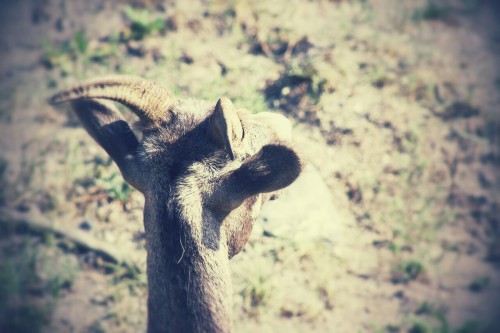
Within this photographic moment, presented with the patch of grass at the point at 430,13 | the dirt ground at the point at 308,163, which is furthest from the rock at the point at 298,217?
the patch of grass at the point at 430,13

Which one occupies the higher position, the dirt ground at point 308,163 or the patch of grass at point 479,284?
the dirt ground at point 308,163

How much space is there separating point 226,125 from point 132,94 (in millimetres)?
831

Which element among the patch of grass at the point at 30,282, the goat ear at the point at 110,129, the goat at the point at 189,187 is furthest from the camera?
the patch of grass at the point at 30,282

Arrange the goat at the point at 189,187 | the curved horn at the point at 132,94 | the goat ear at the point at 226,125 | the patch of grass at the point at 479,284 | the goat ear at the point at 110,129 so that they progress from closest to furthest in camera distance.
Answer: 1. the curved horn at the point at 132,94
2. the goat ear at the point at 226,125
3. the goat at the point at 189,187
4. the goat ear at the point at 110,129
5. the patch of grass at the point at 479,284

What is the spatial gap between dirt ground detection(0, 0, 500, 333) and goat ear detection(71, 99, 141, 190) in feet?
6.60

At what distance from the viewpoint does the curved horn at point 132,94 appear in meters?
2.31

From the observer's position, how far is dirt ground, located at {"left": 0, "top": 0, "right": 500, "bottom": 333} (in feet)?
14.9

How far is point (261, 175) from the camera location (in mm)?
2557

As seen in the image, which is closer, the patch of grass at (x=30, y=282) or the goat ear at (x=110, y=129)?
the goat ear at (x=110, y=129)

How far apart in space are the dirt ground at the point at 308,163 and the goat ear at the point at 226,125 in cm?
219

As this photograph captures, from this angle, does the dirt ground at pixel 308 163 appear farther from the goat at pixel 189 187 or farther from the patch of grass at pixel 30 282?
the goat at pixel 189 187

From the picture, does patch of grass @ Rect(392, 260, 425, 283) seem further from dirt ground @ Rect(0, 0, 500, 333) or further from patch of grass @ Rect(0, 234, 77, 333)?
patch of grass @ Rect(0, 234, 77, 333)

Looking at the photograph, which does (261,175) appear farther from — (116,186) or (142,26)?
(142,26)

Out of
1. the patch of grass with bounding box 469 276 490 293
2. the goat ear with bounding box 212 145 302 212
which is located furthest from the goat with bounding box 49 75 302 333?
the patch of grass with bounding box 469 276 490 293
